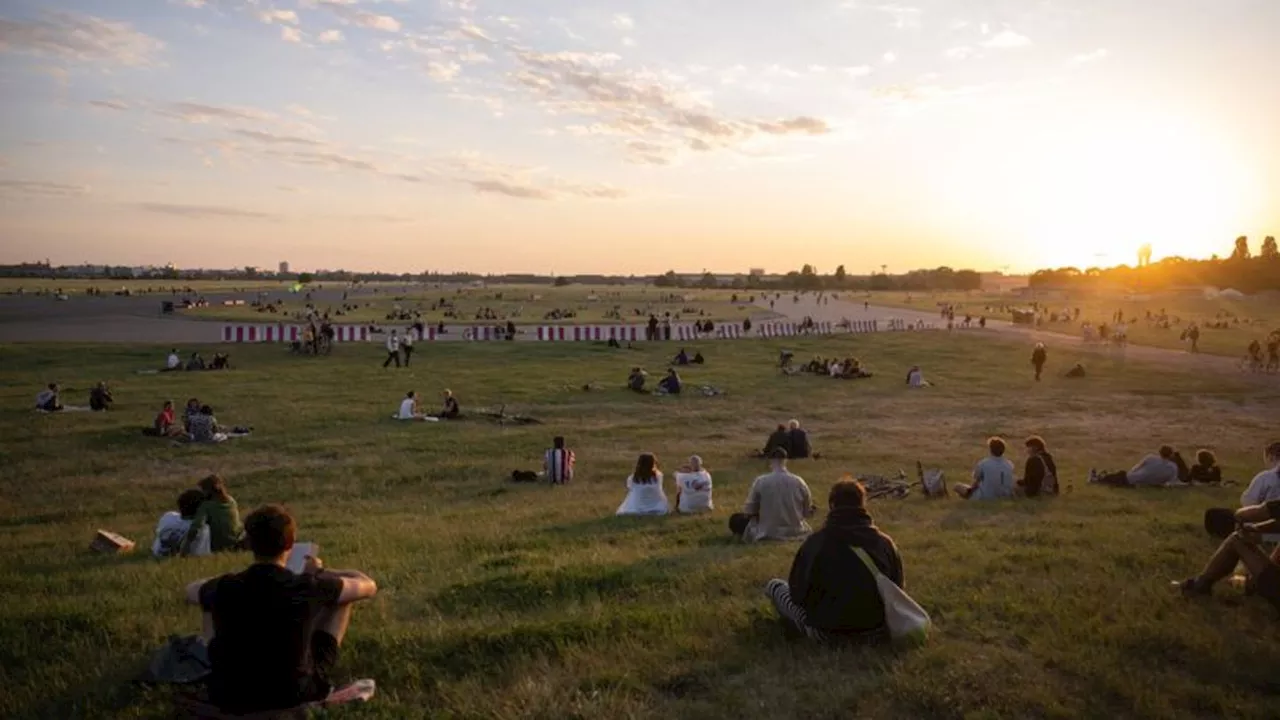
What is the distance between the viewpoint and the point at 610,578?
357 inches

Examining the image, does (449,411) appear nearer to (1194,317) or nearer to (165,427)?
(165,427)

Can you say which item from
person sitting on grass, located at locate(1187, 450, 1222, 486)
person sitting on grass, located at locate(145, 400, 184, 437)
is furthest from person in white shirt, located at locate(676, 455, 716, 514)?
person sitting on grass, located at locate(145, 400, 184, 437)

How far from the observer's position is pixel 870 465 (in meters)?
19.6

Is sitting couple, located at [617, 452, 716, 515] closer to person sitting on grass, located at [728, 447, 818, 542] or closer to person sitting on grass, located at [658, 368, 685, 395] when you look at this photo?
person sitting on grass, located at [728, 447, 818, 542]

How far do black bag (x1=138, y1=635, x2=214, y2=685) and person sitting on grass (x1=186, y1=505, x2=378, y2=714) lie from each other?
3.49 feet

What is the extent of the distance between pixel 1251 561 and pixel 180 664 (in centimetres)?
958

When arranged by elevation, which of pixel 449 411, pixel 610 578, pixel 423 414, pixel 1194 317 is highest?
pixel 1194 317

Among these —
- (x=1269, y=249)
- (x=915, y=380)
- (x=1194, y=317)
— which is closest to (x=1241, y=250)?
(x=1269, y=249)

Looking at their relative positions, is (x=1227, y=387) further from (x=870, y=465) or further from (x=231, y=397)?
(x=231, y=397)

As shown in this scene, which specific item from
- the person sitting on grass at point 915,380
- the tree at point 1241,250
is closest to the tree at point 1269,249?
the tree at point 1241,250

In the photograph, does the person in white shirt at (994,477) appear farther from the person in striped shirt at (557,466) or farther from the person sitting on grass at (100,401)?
the person sitting on grass at (100,401)

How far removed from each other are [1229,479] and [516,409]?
2022 centimetres

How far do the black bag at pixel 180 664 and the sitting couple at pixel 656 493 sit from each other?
319 inches

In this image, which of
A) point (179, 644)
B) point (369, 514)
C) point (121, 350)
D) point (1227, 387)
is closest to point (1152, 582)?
point (179, 644)
